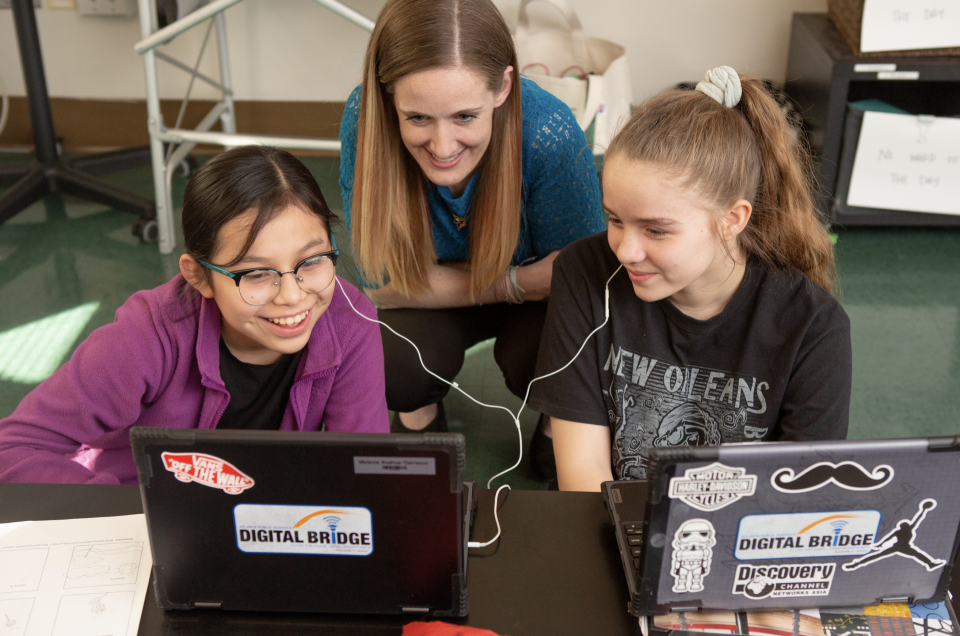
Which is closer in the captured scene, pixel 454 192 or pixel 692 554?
pixel 692 554

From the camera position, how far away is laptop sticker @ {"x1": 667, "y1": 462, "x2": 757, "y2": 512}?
24.5 inches

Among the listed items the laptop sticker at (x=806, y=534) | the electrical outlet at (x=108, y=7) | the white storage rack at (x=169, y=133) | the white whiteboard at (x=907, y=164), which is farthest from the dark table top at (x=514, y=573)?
the electrical outlet at (x=108, y=7)

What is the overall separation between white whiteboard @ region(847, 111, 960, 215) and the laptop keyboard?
1.97 meters

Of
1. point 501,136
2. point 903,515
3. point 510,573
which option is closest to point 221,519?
point 510,573

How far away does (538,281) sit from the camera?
152cm

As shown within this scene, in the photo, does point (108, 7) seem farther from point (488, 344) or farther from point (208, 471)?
point (208, 471)

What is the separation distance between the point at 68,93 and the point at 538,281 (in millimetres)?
2322

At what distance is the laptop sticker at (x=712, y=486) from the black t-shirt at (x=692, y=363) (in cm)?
40

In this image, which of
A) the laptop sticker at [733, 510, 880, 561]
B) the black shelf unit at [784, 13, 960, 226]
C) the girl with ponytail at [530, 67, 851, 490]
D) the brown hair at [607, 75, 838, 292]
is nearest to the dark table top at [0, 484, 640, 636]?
the laptop sticker at [733, 510, 880, 561]

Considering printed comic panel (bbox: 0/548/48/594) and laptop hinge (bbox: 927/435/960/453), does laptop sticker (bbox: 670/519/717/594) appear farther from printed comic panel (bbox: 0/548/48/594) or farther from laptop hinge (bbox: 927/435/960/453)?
printed comic panel (bbox: 0/548/48/594)

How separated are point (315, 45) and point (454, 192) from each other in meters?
1.69

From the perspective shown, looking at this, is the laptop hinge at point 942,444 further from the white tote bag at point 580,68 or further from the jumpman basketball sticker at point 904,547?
the white tote bag at point 580,68

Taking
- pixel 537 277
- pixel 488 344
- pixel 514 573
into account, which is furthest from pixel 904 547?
pixel 488 344

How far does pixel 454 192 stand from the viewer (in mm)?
1446
